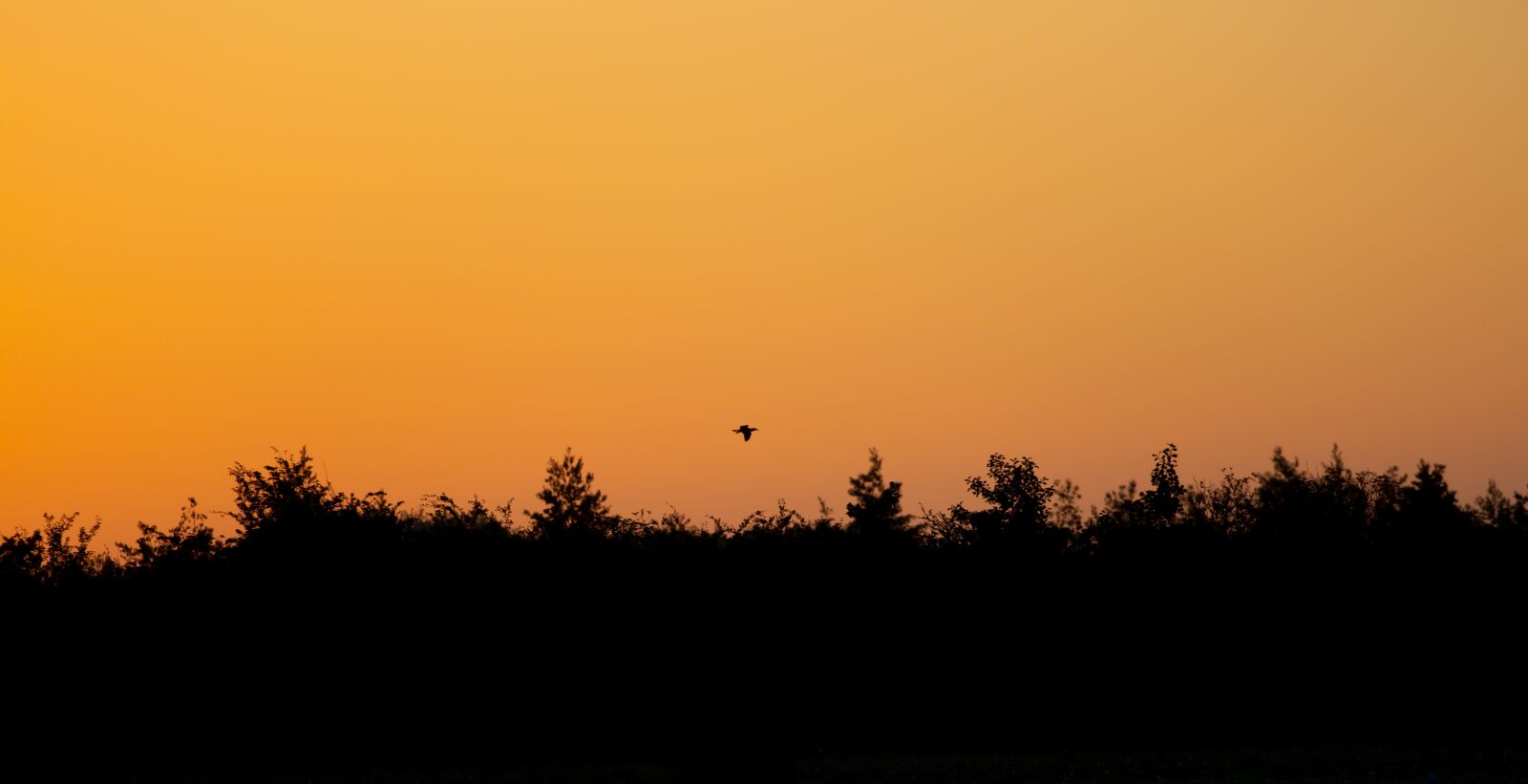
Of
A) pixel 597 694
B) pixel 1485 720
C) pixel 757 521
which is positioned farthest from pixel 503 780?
pixel 1485 720

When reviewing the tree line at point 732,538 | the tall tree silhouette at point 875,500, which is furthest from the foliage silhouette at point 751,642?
the tall tree silhouette at point 875,500

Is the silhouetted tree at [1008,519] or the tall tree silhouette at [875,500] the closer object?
the silhouetted tree at [1008,519]

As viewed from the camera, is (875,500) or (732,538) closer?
(732,538)

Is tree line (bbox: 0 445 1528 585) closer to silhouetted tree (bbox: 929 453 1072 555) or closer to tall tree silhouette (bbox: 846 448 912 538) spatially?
silhouetted tree (bbox: 929 453 1072 555)

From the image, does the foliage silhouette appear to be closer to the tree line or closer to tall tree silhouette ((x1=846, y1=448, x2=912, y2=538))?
the tree line

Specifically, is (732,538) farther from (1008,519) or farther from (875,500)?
(875,500)

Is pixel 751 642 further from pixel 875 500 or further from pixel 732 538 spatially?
pixel 875 500

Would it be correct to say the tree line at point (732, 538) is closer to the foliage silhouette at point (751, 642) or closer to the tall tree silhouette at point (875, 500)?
the foliage silhouette at point (751, 642)

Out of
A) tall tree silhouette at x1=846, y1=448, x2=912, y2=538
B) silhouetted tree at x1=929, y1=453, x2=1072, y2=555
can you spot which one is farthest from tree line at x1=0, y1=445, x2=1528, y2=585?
tall tree silhouette at x1=846, y1=448, x2=912, y2=538

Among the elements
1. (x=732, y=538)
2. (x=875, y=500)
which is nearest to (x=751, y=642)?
(x=732, y=538)

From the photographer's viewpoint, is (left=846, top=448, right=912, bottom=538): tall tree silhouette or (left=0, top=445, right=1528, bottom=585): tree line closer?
(left=0, top=445, right=1528, bottom=585): tree line

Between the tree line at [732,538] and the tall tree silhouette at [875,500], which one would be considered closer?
the tree line at [732,538]

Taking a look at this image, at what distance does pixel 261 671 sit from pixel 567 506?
3513 inches

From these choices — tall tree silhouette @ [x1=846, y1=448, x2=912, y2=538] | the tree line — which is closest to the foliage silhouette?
the tree line
